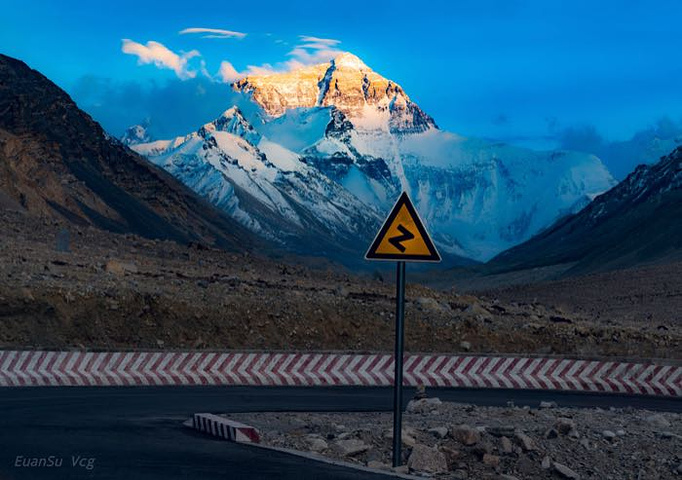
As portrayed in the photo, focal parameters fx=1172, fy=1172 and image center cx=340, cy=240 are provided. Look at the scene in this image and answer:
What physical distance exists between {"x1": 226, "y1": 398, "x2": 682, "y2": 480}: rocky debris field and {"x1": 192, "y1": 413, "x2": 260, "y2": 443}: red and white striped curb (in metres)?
0.21

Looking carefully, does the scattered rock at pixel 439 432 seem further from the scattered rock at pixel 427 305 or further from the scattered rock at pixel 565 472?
the scattered rock at pixel 427 305

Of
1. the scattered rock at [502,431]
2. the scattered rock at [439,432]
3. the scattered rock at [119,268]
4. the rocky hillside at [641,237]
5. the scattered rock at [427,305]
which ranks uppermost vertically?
the rocky hillside at [641,237]

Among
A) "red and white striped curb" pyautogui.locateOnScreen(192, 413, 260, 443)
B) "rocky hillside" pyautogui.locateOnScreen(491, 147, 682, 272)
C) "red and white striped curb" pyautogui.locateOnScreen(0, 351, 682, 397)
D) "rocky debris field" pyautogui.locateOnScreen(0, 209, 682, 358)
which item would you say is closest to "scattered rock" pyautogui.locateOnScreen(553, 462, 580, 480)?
"red and white striped curb" pyautogui.locateOnScreen(192, 413, 260, 443)

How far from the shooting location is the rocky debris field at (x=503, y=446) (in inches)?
549

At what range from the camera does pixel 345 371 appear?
2742cm

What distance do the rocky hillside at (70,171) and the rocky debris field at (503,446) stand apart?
3355 inches

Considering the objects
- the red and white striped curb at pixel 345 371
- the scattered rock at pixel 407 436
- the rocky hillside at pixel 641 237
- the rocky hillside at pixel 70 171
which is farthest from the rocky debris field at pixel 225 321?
the rocky hillside at pixel 641 237

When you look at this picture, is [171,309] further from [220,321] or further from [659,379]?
[659,379]

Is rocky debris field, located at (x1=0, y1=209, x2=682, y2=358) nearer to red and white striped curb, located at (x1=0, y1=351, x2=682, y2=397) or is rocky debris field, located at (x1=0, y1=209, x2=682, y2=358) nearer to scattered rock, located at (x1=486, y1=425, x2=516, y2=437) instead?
red and white striped curb, located at (x1=0, y1=351, x2=682, y2=397)

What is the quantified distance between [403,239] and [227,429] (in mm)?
4194

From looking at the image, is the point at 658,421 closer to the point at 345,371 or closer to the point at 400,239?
the point at 400,239

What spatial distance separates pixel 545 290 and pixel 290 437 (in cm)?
8253

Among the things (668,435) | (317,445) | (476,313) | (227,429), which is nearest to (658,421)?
(668,435)

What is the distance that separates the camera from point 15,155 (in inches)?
4636
